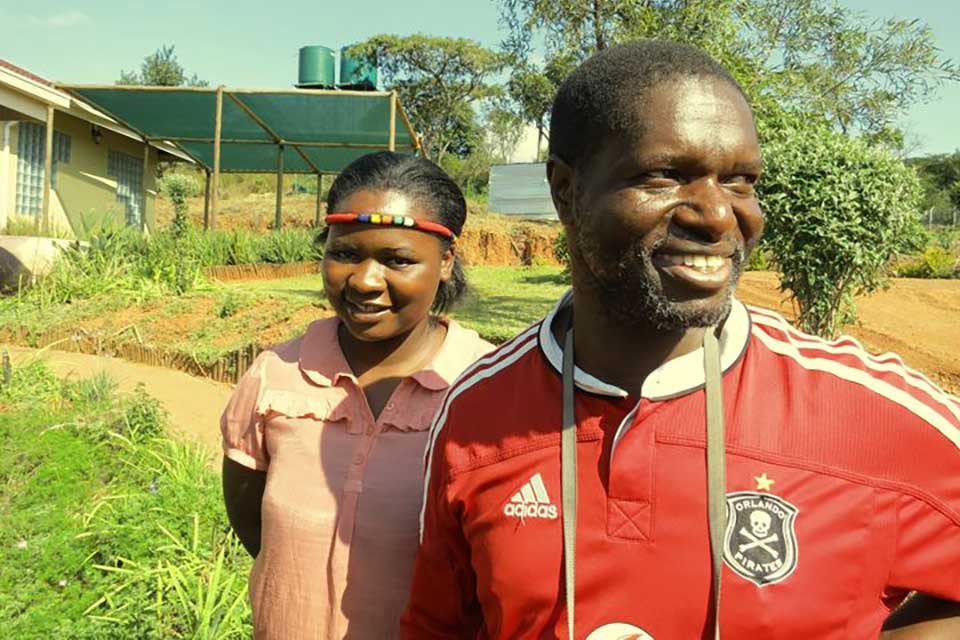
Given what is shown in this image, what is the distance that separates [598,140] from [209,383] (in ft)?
22.4

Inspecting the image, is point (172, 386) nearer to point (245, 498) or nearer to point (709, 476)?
point (245, 498)

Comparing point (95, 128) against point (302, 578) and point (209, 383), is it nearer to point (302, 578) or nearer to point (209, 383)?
point (209, 383)

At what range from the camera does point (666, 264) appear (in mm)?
1299

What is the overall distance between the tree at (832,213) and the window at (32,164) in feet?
43.7

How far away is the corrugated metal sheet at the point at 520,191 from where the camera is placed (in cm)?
2664

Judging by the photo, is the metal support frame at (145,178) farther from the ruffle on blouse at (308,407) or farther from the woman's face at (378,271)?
the ruffle on blouse at (308,407)

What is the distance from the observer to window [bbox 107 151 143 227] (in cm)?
1856

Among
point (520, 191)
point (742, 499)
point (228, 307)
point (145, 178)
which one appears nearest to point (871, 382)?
point (742, 499)

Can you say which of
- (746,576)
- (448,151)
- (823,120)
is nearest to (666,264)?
(746,576)

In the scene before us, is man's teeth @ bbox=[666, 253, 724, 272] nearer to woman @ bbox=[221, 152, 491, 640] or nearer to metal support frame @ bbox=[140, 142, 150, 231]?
woman @ bbox=[221, 152, 491, 640]

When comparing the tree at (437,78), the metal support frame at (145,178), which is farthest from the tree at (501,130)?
the metal support frame at (145,178)

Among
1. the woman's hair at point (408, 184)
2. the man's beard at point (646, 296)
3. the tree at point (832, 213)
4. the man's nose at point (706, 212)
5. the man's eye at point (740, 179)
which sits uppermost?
the tree at point (832, 213)

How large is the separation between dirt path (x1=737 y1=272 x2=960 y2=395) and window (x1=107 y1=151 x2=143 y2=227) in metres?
13.2

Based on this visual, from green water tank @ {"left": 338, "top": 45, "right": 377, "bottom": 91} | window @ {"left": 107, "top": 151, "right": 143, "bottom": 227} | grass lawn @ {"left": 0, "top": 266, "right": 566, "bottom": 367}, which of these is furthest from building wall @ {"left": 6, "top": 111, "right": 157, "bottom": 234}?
green water tank @ {"left": 338, "top": 45, "right": 377, "bottom": 91}
